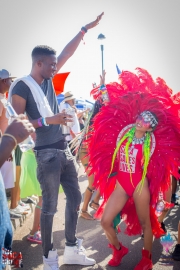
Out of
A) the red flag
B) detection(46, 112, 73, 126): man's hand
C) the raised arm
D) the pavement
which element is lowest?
the pavement

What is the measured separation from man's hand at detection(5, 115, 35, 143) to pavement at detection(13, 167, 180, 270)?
1.85 m

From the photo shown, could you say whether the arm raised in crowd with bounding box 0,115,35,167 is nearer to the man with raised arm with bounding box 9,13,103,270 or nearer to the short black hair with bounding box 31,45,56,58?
the man with raised arm with bounding box 9,13,103,270

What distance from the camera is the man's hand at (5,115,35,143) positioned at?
4.87 ft

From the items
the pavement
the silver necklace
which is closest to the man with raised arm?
the pavement

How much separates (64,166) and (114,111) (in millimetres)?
747

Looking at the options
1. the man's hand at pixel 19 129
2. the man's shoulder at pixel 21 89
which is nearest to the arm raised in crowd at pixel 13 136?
the man's hand at pixel 19 129

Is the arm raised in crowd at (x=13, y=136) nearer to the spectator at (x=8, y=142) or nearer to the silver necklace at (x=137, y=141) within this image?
the spectator at (x=8, y=142)

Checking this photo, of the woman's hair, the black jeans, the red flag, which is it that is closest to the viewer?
the black jeans

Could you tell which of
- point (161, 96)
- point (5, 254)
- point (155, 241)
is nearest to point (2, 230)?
point (5, 254)

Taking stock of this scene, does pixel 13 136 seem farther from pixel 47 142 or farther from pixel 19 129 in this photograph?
pixel 47 142

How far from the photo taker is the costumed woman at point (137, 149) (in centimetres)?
281

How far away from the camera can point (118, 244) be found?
2916mm

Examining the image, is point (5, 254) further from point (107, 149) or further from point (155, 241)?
point (155, 241)

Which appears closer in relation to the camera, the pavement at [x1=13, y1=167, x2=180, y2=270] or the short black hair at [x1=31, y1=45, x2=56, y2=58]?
the short black hair at [x1=31, y1=45, x2=56, y2=58]
